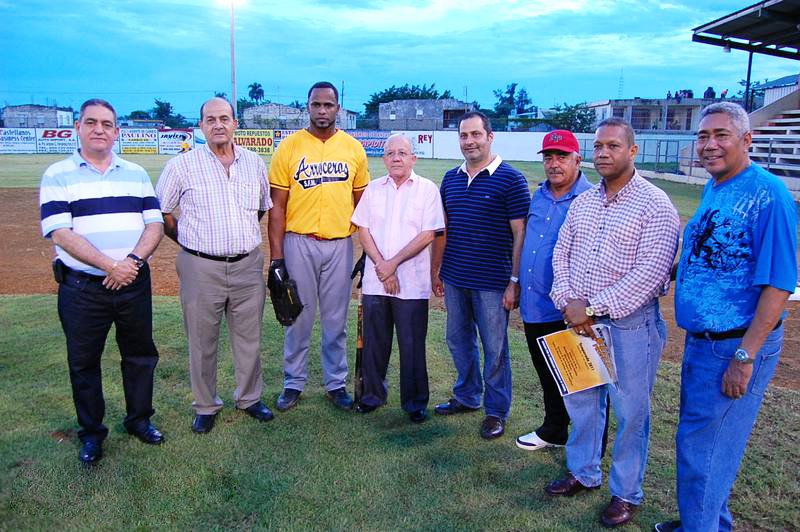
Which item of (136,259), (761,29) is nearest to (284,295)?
(136,259)

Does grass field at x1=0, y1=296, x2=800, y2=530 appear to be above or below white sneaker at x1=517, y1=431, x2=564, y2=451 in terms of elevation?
below

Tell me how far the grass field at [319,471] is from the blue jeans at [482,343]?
18cm

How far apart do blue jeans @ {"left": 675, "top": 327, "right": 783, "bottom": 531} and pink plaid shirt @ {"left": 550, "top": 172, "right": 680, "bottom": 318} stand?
1.10 ft

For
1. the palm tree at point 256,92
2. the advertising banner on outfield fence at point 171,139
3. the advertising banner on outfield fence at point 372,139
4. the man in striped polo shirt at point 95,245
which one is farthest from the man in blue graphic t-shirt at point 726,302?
the palm tree at point 256,92

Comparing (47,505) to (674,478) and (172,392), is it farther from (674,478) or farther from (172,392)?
(674,478)

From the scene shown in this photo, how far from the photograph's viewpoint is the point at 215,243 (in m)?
3.95

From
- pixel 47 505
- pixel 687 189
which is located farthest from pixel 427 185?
pixel 687 189

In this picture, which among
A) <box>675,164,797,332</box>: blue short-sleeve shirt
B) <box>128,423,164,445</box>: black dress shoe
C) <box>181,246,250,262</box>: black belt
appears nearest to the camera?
<box>675,164,797,332</box>: blue short-sleeve shirt

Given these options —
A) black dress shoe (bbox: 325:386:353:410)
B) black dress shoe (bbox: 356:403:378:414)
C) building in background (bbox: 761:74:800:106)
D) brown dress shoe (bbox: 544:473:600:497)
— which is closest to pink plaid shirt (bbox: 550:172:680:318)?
brown dress shoe (bbox: 544:473:600:497)

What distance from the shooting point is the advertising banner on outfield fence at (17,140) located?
3844 centimetres

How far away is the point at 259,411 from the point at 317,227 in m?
1.32

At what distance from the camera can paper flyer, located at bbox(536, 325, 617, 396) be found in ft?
10.1

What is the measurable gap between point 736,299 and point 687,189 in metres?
20.5

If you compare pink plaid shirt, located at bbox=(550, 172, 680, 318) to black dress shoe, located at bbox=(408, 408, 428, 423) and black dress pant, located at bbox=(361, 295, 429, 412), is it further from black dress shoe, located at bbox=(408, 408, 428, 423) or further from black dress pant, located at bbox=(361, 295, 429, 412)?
black dress shoe, located at bbox=(408, 408, 428, 423)
